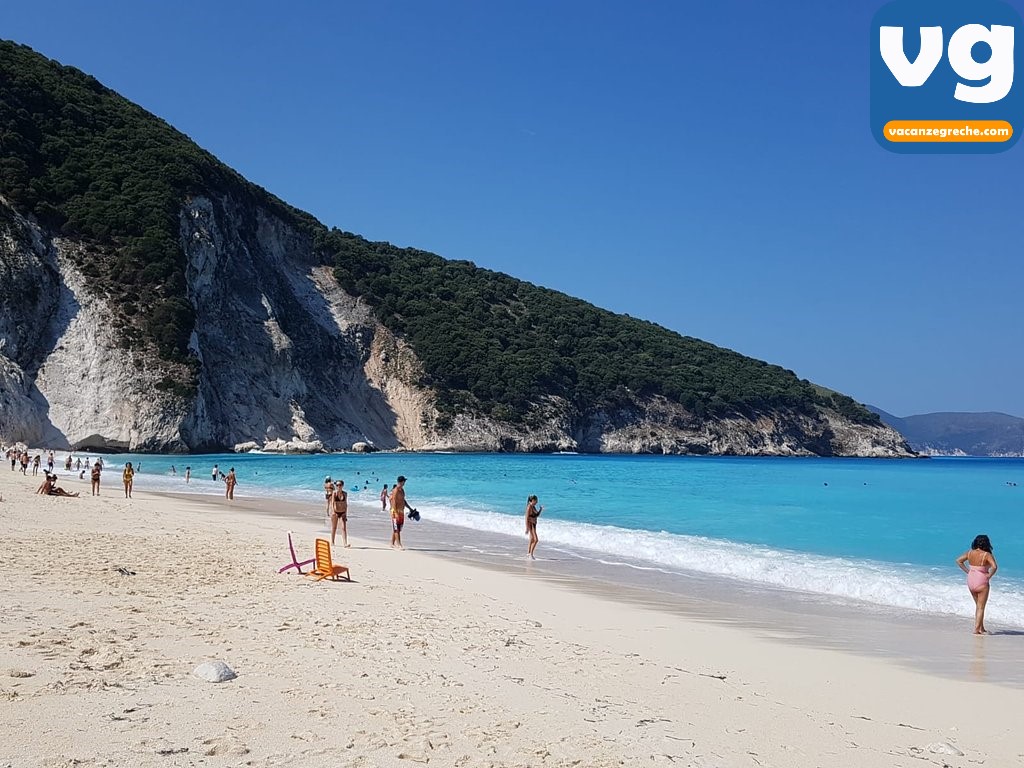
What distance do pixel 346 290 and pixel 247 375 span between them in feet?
80.4

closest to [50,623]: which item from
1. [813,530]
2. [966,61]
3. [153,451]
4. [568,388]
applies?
[966,61]

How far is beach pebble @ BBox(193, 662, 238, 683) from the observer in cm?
580

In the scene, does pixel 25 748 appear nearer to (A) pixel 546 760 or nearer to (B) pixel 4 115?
(A) pixel 546 760

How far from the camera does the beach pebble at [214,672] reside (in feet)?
19.0

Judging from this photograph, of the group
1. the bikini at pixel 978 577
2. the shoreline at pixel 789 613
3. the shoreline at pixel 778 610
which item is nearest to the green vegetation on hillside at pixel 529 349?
the shoreline at pixel 778 610

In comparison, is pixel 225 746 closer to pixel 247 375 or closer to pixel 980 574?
pixel 980 574

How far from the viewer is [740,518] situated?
86.4 feet

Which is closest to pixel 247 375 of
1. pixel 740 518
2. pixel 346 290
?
pixel 346 290

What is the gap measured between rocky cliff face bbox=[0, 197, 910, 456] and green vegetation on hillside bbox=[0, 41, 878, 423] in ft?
6.11

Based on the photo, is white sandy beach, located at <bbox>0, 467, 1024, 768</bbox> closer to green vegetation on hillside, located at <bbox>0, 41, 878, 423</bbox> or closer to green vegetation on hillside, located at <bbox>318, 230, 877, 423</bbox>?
green vegetation on hillside, located at <bbox>0, 41, 878, 423</bbox>

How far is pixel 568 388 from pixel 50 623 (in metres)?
93.3

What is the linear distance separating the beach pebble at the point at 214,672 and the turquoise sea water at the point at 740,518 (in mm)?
9907

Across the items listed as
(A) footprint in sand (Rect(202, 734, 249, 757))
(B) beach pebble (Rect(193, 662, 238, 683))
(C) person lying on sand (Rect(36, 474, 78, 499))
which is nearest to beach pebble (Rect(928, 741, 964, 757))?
(A) footprint in sand (Rect(202, 734, 249, 757))

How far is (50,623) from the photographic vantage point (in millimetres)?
7137
